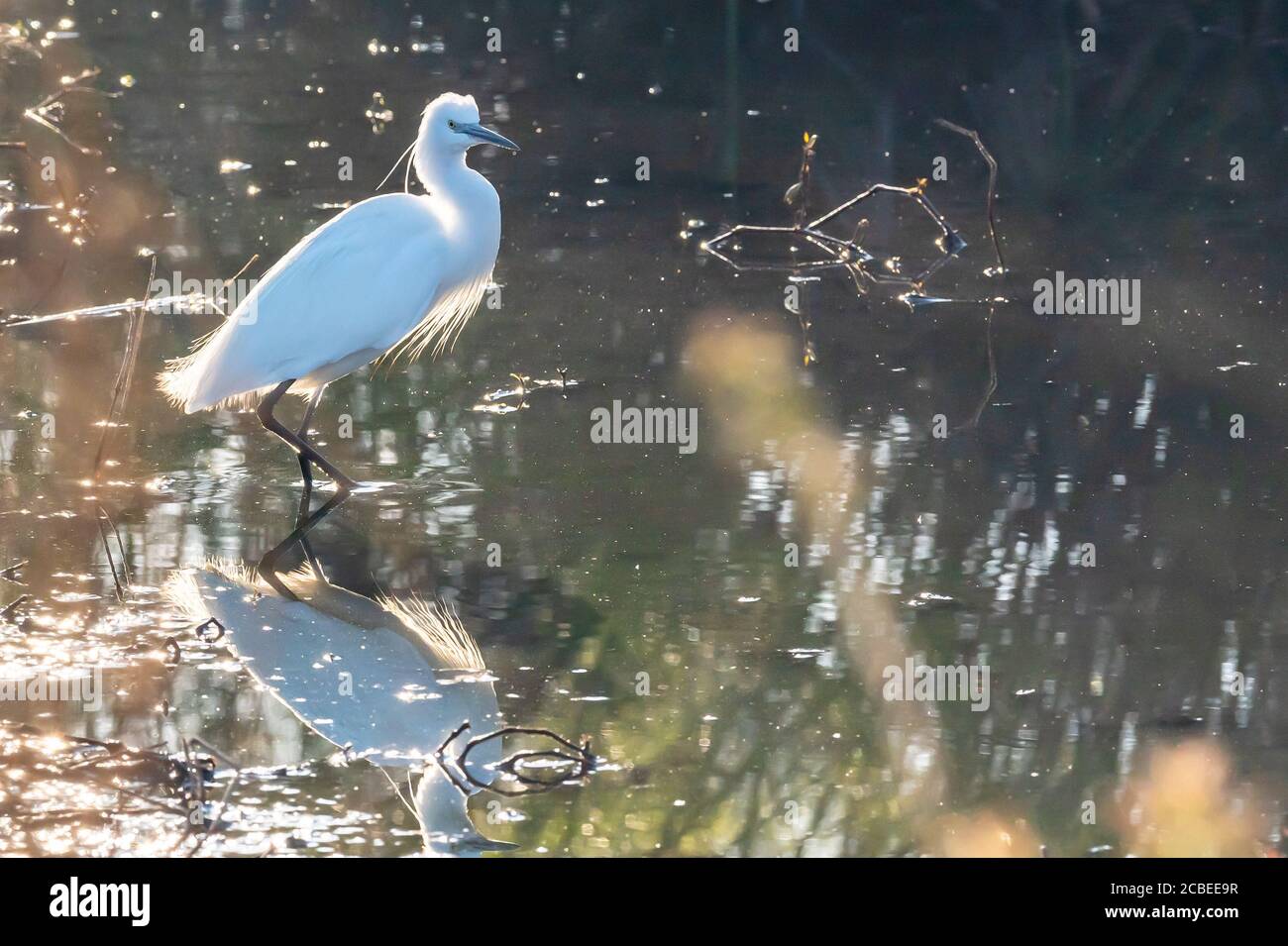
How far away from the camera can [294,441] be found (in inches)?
238

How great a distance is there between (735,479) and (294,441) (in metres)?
1.53

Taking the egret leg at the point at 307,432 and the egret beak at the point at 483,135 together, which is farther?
the egret beak at the point at 483,135

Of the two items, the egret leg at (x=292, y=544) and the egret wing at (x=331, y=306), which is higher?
the egret wing at (x=331, y=306)

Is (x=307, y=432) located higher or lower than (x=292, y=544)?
higher

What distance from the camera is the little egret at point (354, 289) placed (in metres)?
5.93

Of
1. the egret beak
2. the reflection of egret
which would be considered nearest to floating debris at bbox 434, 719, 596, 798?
the reflection of egret

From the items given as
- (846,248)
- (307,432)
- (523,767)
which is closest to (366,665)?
(523,767)

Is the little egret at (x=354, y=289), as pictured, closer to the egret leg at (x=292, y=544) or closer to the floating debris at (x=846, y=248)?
the egret leg at (x=292, y=544)

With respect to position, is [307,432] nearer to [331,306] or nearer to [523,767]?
[331,306]

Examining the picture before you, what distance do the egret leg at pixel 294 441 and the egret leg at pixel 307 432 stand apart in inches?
1.2

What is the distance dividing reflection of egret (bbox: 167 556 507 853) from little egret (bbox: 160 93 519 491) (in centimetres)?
87

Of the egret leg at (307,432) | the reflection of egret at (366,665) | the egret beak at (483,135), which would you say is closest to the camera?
the reflection of egret at (366,665)

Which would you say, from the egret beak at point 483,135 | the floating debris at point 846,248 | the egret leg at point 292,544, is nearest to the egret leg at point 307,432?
the egret leg at point 292,544

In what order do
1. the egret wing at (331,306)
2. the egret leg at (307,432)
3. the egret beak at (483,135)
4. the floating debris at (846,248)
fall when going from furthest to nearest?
the floating debris at (846,248) → the egret beak at (483,135) → the egret leg at (307,432) → the egret wing at (331,306)
